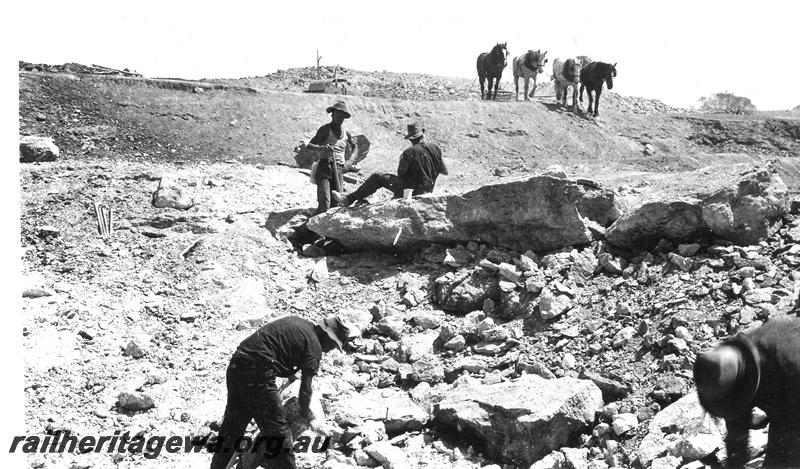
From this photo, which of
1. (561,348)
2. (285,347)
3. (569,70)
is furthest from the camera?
(569,70)

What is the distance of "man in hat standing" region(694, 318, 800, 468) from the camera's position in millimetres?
2975

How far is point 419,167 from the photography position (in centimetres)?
838

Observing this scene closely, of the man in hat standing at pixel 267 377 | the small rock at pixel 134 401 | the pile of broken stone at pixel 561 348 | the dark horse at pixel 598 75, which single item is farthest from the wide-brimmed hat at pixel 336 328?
Result: the dark horse at pixel 598 75

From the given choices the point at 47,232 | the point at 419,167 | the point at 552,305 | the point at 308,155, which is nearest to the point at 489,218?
the point at 419,167

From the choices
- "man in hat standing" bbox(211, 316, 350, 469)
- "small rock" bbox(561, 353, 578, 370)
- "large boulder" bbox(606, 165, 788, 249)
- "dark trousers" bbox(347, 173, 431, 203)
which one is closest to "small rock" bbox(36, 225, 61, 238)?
"dark trousers" bbox(347, 173, 431, 203)

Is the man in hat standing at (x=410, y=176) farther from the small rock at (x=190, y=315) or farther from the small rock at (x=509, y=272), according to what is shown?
the small rock at (x=190, y=315)

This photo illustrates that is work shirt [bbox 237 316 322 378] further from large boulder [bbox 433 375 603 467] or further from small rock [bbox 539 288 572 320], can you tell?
small rock [bbox 539 288 572 320]

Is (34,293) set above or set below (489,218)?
below

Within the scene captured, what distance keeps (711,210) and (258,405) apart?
449cm

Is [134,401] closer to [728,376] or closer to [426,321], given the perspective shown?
[426,321]

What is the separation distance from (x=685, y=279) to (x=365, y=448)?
126 inches

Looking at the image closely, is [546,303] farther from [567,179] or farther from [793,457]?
[793,457]

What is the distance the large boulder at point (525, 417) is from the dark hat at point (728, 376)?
181cm

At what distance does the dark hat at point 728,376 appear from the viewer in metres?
2.95
